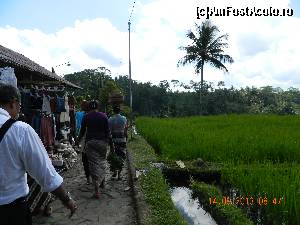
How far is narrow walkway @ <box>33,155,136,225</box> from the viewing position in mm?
5488

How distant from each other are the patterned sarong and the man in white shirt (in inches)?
163

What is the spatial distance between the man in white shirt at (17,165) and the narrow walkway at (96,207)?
120 inches

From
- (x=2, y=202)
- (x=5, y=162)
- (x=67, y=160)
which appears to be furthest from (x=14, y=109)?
(x=67, y=160)

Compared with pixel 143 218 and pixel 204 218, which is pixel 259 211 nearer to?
pixel 204 218

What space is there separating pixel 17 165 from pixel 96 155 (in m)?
4.32

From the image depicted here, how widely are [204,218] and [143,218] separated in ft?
4.49

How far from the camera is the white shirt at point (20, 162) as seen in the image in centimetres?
231

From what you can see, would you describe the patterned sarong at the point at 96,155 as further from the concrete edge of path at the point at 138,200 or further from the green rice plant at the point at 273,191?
the green rice plant at the point at 273,191

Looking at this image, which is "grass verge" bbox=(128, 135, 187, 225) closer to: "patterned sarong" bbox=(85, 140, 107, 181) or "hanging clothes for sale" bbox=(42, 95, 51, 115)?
"patterned sarong" bbox=(85, 140, 107, 181)

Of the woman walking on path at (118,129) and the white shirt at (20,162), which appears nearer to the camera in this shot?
the white shirt at (20,162)

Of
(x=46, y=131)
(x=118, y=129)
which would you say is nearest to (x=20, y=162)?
(x=46, y=131)

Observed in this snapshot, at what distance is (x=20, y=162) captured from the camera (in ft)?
7.82

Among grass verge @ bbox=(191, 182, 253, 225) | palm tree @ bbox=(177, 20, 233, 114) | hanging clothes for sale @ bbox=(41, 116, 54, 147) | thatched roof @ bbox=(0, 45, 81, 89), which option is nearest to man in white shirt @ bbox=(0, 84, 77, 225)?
grass verge @ bbox=(191, 182, 253, 225)

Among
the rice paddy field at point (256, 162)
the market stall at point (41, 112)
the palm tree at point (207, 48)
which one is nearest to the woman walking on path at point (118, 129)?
the market stall at point (41, 112)
